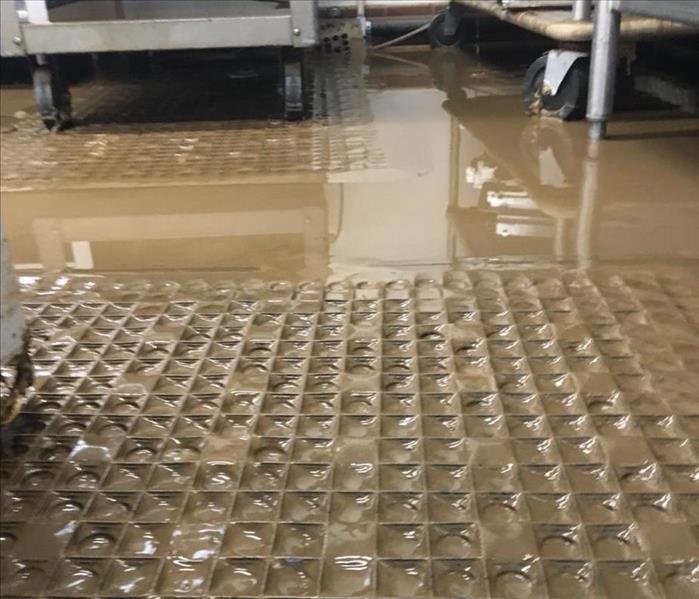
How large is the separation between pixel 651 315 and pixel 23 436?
854 mm

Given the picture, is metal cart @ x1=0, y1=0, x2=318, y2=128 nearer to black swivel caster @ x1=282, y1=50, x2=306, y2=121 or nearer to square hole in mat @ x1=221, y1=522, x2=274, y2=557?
black swivel caster @ x1=282, y1=50, x2=306, y2=121

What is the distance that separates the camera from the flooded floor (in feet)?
2.43

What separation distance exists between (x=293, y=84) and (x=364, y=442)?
167 cm

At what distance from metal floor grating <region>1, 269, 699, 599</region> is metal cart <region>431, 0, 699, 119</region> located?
1071 millimetres

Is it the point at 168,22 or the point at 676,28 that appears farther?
the point at 168,22

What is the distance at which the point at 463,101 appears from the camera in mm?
2701

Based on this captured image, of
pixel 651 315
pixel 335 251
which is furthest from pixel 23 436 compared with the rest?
pixel 651 315

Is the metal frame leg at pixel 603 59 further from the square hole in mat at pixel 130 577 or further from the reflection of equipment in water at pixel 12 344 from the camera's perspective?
the square hole in mat at pixel 130 577

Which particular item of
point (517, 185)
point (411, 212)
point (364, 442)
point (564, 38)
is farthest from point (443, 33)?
point (364, 442)

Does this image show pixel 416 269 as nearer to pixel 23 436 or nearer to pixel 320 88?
pixel 23 436

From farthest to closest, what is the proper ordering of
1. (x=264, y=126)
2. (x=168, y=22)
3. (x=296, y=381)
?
(x=264, y=126) < (x=168, y=22) < (x=296, y=381)

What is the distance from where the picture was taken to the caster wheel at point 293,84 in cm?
234

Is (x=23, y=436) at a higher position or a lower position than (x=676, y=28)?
lower

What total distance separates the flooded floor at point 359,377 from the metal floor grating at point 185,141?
0.02 meters
